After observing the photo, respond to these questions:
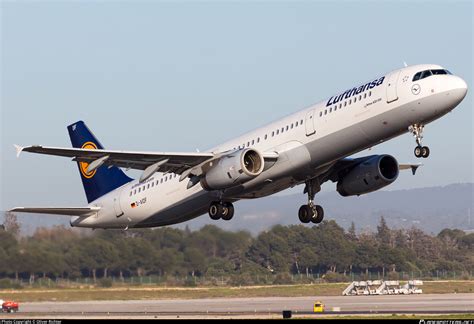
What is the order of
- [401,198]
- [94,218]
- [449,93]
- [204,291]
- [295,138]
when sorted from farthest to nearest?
[401,198], [204,291], [94,218], [295,138], [449,93]

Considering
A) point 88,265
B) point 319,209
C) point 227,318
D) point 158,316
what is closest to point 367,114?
point 319,209

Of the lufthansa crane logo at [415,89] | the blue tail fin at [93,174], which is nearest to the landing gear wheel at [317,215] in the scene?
the lufthansa crane logo at [415,89]

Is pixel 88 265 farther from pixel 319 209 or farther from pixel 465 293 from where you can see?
pixel 465 293

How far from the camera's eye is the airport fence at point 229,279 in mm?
51994

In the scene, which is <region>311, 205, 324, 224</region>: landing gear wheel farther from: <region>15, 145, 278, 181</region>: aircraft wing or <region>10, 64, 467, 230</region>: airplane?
<region>15, 145, 278, 181</region>: aircraft wing

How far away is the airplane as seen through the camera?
3766 centimetres

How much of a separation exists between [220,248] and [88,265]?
7536 millimetres

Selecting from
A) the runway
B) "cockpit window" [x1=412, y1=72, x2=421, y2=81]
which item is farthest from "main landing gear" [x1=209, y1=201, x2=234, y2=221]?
"cockpit window" [x1=412, y1=72, x2=421, y2=81]

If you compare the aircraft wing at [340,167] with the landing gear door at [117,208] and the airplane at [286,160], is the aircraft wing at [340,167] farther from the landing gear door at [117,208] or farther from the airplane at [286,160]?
the landing gear door at [117,208]

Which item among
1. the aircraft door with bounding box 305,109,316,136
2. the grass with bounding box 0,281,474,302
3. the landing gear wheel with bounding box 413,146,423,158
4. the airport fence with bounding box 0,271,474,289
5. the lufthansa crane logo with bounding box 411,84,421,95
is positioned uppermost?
the lufthansa crane logo with bounding box 411,84,421,95

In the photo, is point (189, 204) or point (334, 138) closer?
point (334, 138)

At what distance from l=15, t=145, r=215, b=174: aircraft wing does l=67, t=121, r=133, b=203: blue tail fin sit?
742cm

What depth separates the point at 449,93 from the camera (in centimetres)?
3694

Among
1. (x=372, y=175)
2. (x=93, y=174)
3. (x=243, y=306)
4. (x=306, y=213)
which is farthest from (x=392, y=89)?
(x=93, y=174)
